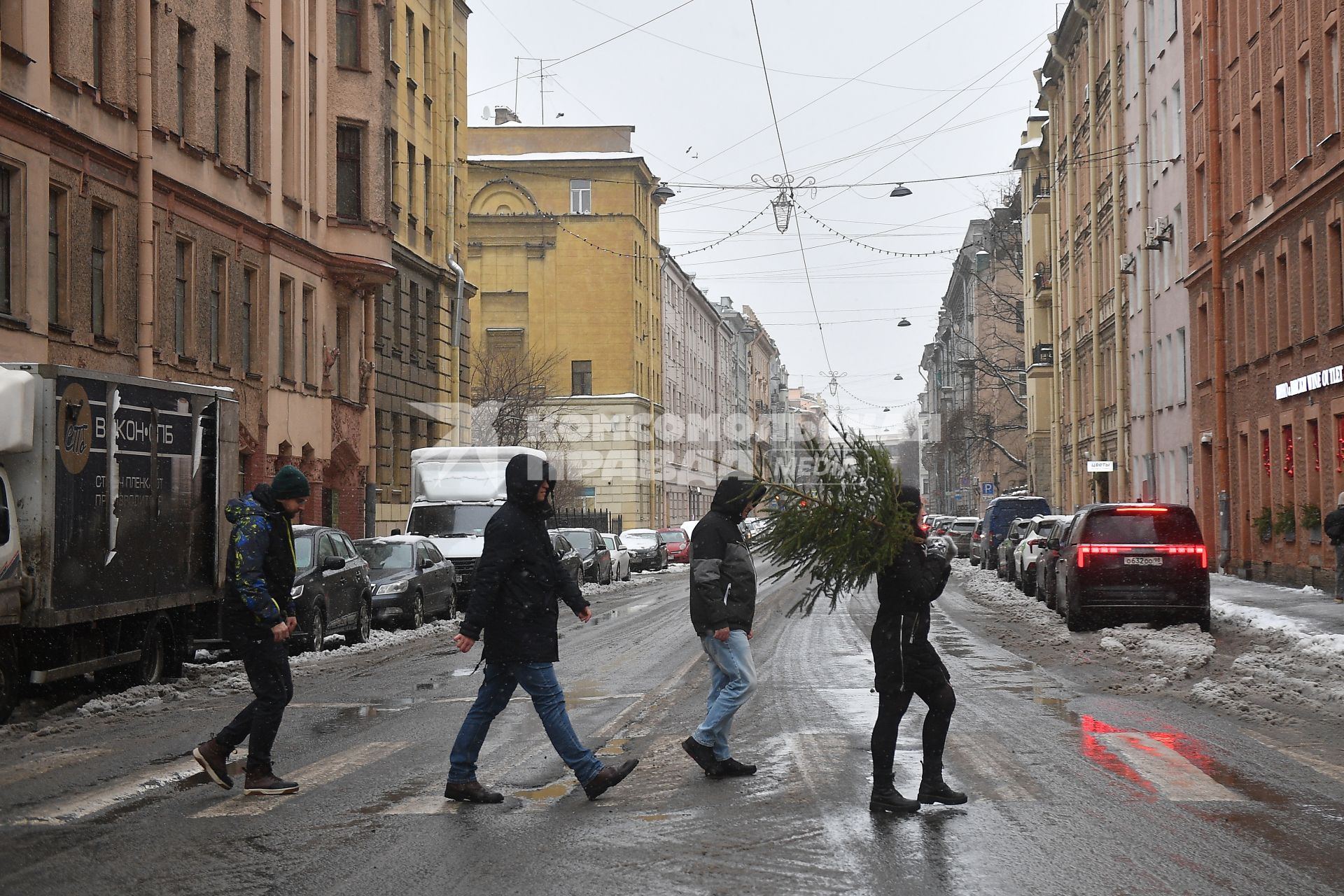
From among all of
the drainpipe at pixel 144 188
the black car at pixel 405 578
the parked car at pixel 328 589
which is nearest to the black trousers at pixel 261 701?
the parked car at pixel 328 589

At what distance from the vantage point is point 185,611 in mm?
16156

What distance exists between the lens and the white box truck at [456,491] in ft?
103

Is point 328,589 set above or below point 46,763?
above

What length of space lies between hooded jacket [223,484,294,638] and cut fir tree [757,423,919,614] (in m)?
2.77

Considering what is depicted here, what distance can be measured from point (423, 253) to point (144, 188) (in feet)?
60.5

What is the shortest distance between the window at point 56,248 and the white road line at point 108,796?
14.6 metres

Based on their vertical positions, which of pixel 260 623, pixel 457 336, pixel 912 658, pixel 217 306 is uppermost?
pixel 457 336

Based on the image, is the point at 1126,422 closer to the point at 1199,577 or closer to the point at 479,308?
the point at 1199,577

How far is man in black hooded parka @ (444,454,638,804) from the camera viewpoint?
867 centimetres

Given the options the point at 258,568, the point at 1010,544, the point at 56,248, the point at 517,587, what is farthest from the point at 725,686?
the point at 1010,544

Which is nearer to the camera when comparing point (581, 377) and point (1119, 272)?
point (1119, 272)

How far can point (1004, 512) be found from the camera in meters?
44.8

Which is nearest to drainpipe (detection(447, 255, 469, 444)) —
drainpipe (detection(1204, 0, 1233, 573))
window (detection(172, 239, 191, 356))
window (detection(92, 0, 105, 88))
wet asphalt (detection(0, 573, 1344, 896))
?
window (detection(172, 239, 191, 356))

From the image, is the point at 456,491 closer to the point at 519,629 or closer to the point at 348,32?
the point at 348,32
